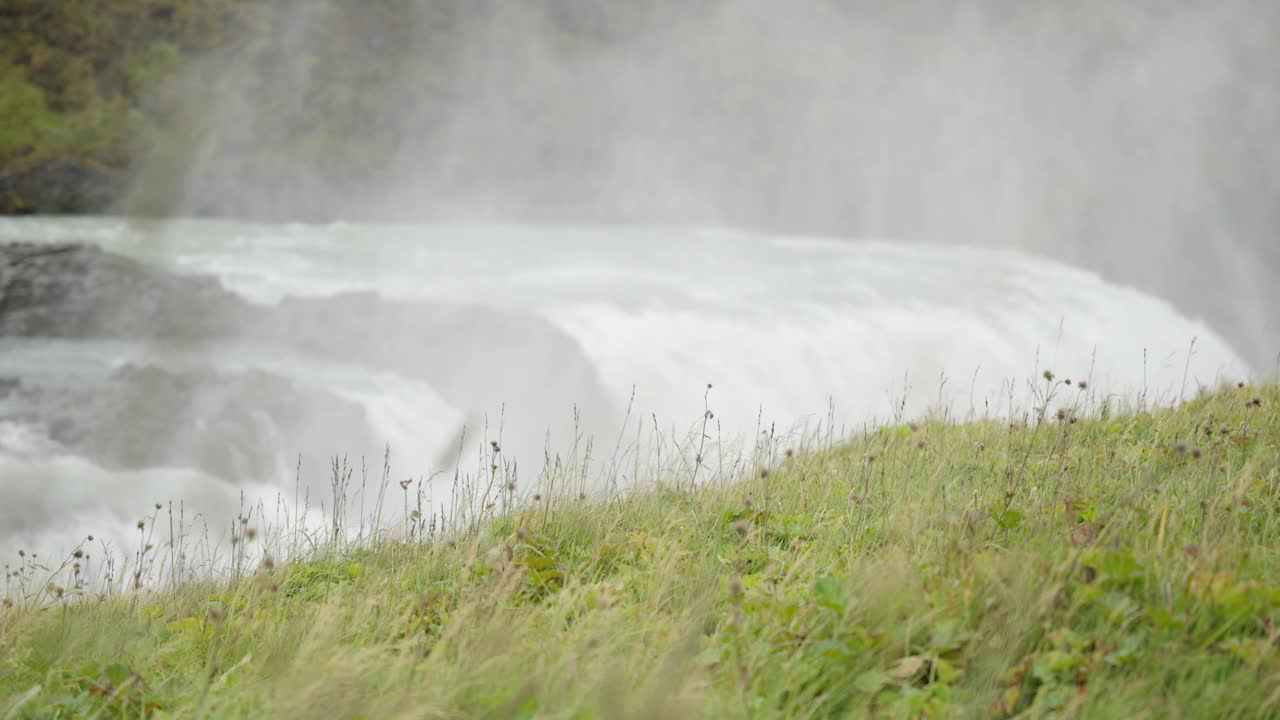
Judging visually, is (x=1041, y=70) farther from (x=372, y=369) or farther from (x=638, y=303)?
(x=372, y=369)

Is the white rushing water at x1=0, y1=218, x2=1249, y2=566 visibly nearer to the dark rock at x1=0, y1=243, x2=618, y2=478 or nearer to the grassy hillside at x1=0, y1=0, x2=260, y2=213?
the dark rock at x1=0, y1=243, x2=618, y2=478

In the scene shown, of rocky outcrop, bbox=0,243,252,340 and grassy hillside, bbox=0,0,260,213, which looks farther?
grassy hillside, bbox=0,0,260,213

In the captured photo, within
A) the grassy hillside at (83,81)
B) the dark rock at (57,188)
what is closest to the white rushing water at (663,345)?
the dark rock at (57,188)

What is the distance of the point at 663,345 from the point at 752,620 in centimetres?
1093

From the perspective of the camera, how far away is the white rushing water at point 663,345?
10.1m

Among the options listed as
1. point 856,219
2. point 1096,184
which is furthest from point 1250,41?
point 856,219

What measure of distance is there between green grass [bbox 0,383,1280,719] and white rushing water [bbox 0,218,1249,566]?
10.5 feet

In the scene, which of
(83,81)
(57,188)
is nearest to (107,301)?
(57,188)

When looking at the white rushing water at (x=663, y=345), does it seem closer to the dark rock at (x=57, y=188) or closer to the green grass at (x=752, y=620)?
the green grass at (x=752, y=620)

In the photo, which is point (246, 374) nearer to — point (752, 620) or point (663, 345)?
point (663, 345)

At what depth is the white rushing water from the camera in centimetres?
1008

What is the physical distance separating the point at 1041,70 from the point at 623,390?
110 feet

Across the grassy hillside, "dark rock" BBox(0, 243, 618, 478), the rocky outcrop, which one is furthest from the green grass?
the grassy hillside

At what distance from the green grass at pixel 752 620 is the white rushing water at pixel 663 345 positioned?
10.5ft
